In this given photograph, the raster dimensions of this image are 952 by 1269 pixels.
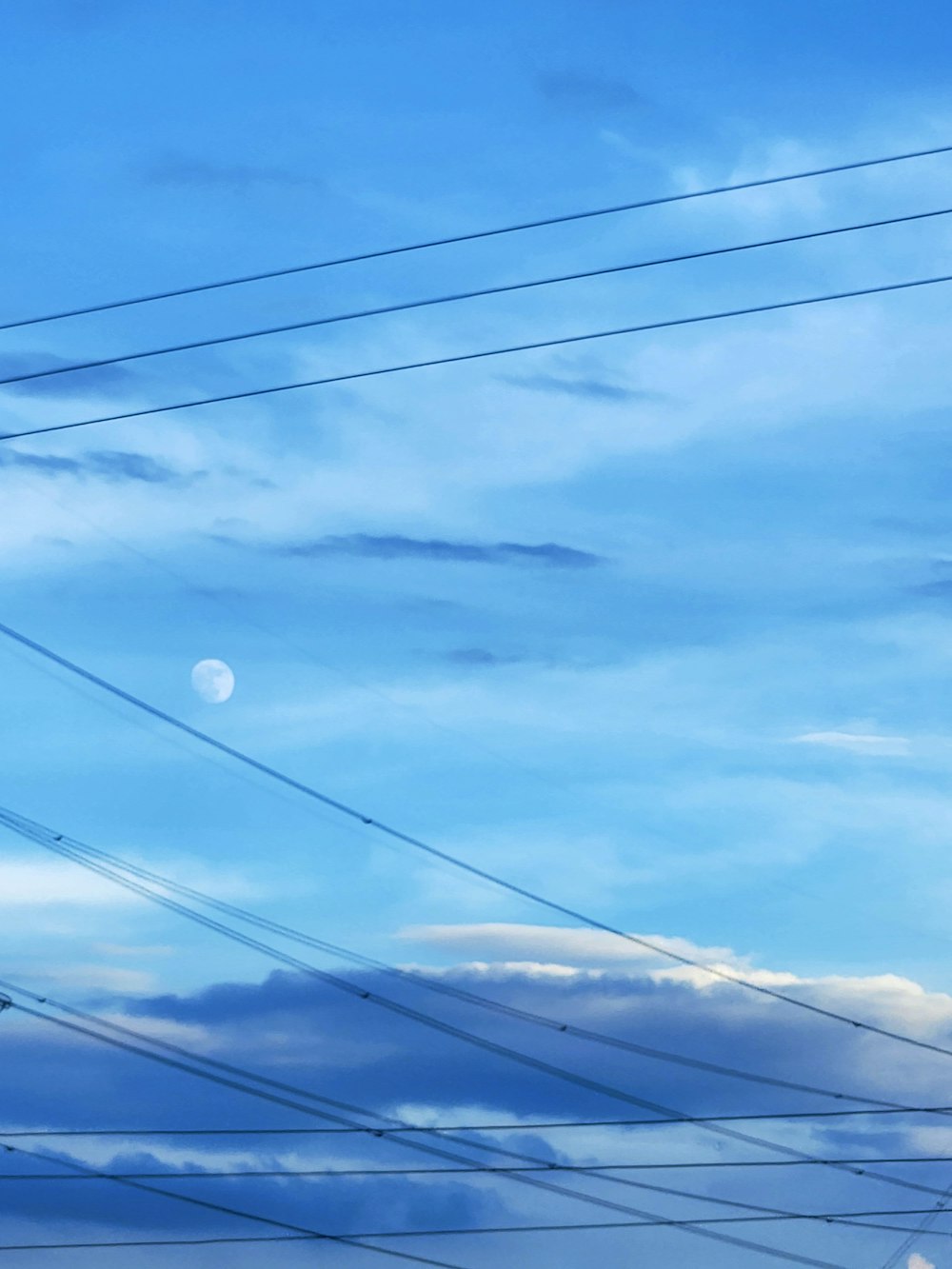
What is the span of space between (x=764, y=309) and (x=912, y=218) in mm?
4424

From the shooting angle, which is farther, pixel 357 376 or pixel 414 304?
pixel 357 376

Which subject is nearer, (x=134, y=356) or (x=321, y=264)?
(x=321, y=264)

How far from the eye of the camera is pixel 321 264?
3578 cm

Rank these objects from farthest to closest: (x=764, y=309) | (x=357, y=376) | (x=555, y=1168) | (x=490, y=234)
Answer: (x=555, y=1168) → (x=357, y=376) → (x=764, y=309) → (x=490, y=234)

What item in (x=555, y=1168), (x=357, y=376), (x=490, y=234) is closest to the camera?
(x=490, y=234)

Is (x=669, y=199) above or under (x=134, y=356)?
above

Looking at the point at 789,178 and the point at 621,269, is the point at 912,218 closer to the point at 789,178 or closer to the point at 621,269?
the point at 789,178

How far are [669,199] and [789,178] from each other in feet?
7.64

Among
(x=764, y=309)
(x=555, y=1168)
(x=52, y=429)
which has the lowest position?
(x=555, y=1168)

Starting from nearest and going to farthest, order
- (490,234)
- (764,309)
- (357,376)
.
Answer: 1. (490,234)
2. (764,309)
3. (357,376)

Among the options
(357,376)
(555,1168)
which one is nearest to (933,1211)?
(555,1168)

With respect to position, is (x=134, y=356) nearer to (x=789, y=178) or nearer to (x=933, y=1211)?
(x=789, y=178)

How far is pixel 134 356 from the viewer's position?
40.4m

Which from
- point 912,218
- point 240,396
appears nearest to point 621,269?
point 912,218
